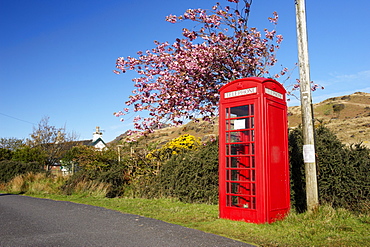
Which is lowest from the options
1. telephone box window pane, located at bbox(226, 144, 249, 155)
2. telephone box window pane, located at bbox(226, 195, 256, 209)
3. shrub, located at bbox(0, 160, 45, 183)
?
telephone box window pane, located at bbox(226, 195, 256, 209)

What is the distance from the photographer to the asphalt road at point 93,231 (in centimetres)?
536

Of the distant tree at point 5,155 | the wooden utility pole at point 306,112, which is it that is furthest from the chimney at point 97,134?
the wooden utility pole at point 306,112

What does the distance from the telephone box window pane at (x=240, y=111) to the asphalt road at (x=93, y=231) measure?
2.64 metres

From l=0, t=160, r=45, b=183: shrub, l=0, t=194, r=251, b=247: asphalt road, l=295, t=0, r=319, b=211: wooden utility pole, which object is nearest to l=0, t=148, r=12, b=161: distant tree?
l=0, t=160, r=45, b=183: shrub

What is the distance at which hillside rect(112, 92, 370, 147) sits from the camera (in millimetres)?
26656

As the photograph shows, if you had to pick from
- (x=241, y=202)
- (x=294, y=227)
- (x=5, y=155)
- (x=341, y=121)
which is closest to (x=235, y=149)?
(x=241, y=202)

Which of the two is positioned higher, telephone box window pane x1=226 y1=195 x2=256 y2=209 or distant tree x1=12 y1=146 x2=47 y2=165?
distant tree x1=12 y1=146 x2=47 y2=165

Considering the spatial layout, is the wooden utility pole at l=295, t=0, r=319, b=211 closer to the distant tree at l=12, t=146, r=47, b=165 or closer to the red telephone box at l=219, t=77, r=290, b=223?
the red telephone box at l=219, t=77, r=290, b=223

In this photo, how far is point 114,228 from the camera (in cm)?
653

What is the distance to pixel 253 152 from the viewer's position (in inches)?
272

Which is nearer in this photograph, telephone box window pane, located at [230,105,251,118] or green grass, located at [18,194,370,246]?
green grass, located at [18,194,370,246]

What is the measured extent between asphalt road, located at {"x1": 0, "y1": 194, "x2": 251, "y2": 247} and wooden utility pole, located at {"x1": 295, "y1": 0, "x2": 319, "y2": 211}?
2.71 m

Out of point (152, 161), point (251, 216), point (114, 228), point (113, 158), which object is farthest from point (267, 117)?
Answer: point (113, 158)

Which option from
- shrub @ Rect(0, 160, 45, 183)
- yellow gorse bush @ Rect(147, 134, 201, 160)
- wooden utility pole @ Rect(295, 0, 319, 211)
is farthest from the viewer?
shrub @ Rect(0, 160, 45, 183)
